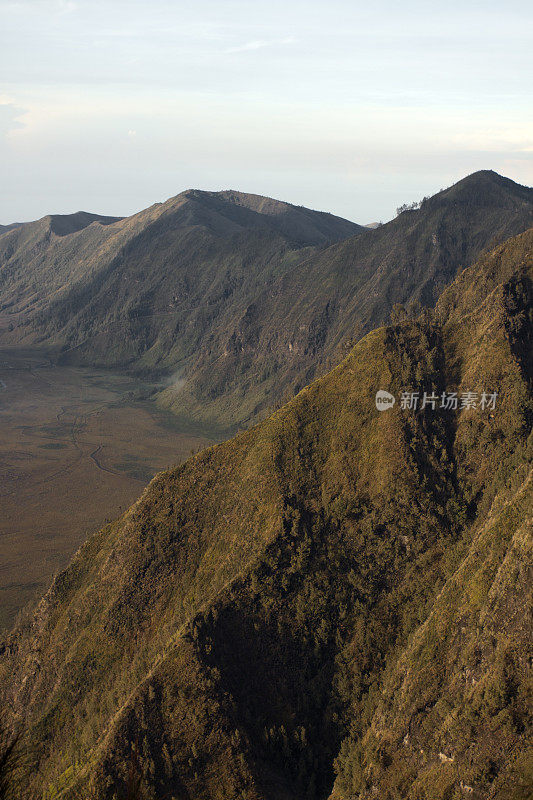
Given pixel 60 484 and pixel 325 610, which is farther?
pixel 60 484

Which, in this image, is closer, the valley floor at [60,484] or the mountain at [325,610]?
the mountain at [325,610]

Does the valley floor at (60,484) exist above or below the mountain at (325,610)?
below

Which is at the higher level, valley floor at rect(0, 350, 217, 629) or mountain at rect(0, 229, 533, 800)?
mountain at rect(0, 229, 533, 800)

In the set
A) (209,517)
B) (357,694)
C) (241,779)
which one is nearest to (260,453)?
(209,517)

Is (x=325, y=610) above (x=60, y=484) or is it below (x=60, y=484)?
above

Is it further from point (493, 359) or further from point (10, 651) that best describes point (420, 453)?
point (10, 651)

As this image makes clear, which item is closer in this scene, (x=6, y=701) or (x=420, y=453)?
(x=6, y=701)

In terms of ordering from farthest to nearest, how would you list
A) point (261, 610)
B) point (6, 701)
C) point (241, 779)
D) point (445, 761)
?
point (6, 701) → point (261, 610) → point (241, 779) → point (445, 761)

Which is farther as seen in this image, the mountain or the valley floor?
the valley floor
